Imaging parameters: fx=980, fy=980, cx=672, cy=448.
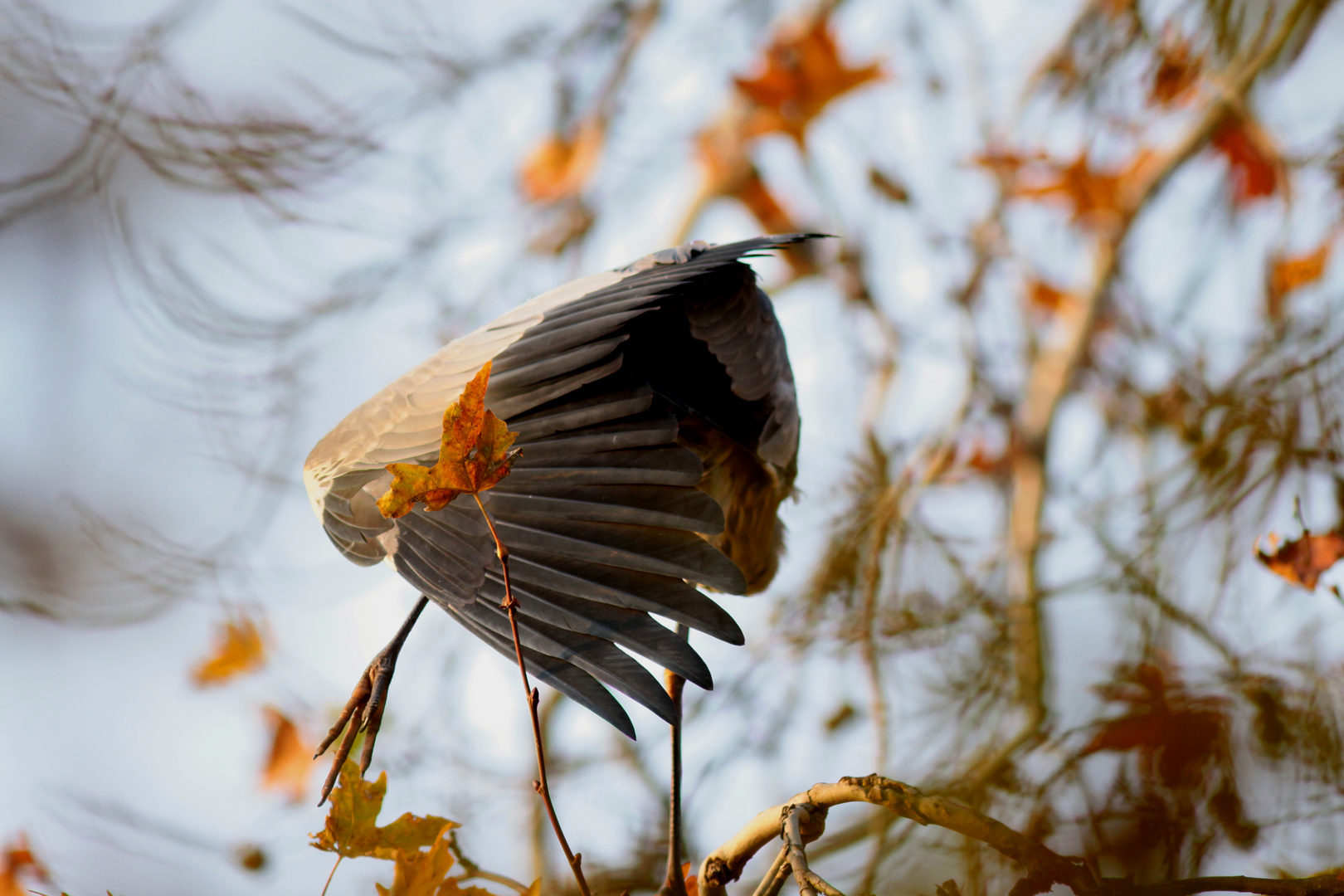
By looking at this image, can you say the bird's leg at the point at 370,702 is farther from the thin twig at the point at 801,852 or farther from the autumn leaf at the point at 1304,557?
the autumn leaf at the point at 1304,557

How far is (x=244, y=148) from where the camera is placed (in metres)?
3.43

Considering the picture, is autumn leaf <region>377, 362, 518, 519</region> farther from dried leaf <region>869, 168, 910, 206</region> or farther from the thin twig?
dried leaf <region>869, 168, 910, 206</region>

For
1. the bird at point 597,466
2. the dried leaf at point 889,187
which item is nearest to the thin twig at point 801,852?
the bird at point 597,466

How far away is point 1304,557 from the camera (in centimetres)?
141

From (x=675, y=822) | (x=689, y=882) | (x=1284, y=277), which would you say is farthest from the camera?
(x=1284, y=277)

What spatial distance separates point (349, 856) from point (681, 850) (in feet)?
2.90

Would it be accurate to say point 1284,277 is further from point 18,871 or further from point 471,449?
point 18,871

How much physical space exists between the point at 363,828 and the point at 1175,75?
3.67 m

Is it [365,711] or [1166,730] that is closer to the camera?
[1166,730]

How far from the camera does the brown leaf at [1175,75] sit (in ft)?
11.2

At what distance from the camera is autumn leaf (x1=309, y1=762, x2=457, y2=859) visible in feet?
3.49

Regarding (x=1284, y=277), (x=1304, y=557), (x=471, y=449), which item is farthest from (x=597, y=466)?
(x=1284, y=277)

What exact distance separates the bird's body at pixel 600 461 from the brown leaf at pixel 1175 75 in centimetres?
243

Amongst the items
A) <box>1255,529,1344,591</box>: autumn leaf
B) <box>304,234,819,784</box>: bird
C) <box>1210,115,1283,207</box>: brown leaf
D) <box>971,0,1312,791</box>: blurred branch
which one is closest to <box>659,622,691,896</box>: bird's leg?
<box>304,234,819,784</box>: bird
